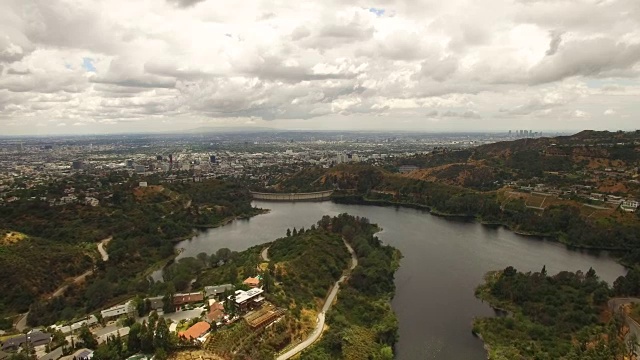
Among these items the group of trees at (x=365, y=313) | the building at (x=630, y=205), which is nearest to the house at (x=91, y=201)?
the group of trees at (x=365, y=313)

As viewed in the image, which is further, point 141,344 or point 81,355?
point 81,355

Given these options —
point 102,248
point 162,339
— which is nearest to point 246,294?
point 162,339

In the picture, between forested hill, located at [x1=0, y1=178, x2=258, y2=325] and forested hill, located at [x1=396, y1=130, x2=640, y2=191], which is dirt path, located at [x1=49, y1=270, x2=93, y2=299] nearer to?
forested hill, located at [x1=0, y1=178, x2=258, y2=325]

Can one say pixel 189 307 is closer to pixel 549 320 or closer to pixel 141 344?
pixel 141 344

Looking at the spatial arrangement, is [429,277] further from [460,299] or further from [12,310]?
[12,310]

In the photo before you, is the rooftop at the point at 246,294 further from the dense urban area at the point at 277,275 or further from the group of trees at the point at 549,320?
the group of trees at the point at 549,320

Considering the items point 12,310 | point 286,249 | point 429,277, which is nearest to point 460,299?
point 429,277
